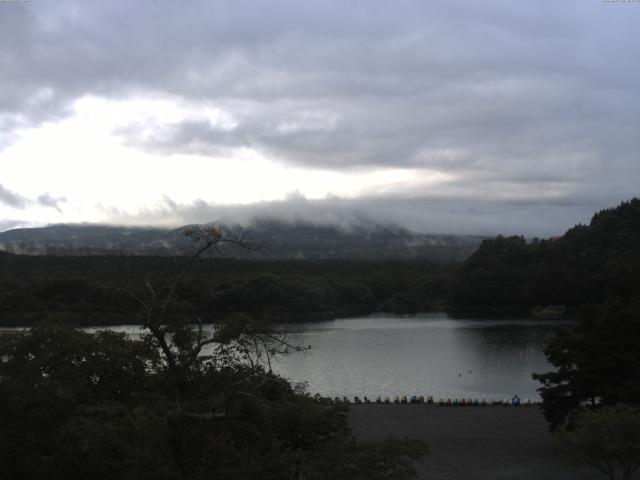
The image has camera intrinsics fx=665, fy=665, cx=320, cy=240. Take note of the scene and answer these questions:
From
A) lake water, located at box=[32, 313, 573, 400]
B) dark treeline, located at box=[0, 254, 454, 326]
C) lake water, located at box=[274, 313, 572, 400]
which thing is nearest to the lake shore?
lake water, located at box=[274, 313, 572, 400]

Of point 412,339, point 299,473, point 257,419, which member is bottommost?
point 412,339

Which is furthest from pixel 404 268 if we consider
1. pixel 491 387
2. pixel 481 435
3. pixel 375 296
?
→ pixel 481 435

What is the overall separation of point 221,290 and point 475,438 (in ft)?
147

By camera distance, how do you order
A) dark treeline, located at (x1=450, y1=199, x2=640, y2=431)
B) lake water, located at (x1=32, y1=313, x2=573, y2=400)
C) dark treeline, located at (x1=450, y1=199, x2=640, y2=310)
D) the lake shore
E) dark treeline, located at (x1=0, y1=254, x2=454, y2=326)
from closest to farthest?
the lake shore < lake water, located at (x1=32, y1=313, x2=573, y2=400) < dark treeline, located at (x1=0, y1=254, x2=454, y2=326) < dark treeline, located at (x1=450, y1=199, x2=640, y2=431) < dark treeline, located at (x1=450, y1=199, x2=640, y2=310)

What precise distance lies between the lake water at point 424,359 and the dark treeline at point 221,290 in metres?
7.49

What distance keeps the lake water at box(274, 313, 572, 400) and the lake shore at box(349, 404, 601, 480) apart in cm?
303

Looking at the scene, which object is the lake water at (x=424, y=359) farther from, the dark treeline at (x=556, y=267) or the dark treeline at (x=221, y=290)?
the dark treeline at (x=556, y=267)

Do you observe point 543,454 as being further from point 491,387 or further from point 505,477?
point 491,387

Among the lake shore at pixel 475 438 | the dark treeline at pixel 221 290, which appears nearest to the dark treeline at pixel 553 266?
the dark treeline at pixel 221 290

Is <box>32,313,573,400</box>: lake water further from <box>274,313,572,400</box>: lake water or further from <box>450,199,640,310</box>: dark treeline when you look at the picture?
<box>450,199,640,310</box>: dark treeline

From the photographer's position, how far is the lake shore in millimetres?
15352

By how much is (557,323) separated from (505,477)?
134 feet

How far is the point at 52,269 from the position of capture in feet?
241

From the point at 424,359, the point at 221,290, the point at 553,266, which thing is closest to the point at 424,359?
the point at 424,359
